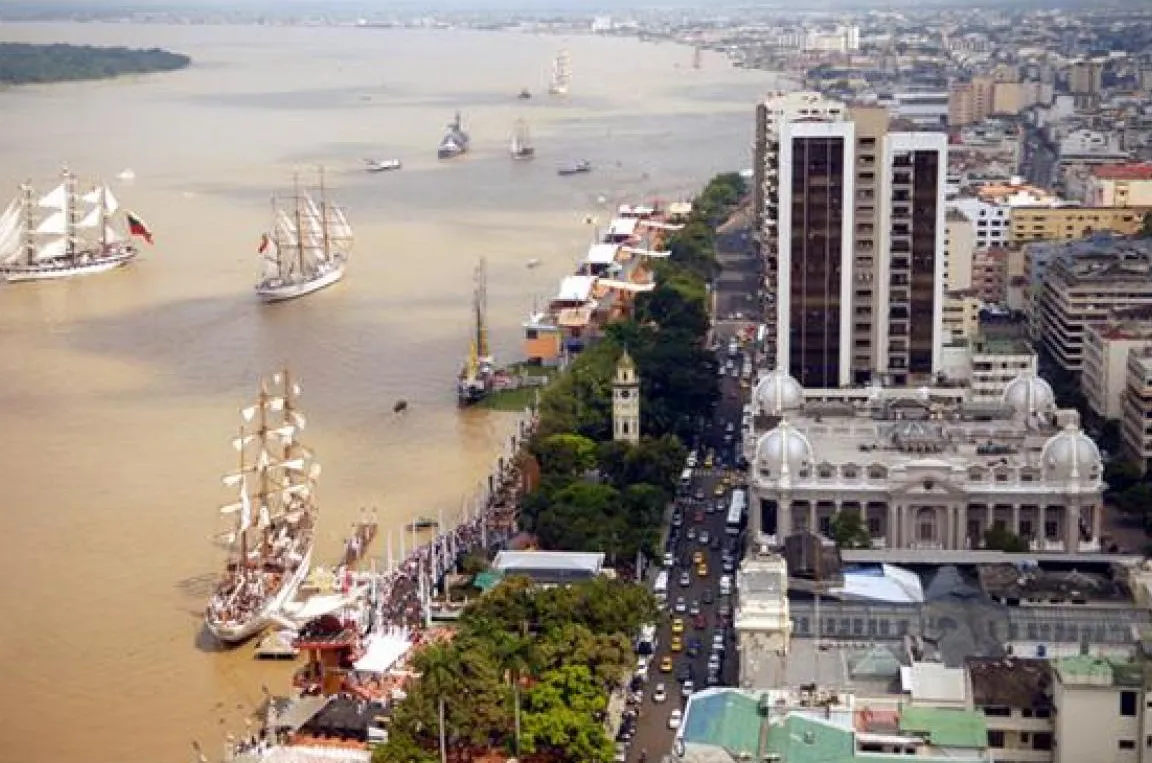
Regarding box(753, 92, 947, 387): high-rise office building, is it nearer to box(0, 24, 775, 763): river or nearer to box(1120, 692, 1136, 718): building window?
box(0, 24, 775, 763): river

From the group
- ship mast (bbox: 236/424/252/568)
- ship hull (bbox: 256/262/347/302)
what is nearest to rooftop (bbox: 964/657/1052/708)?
ship mast (bbox: 236/424/252/568)

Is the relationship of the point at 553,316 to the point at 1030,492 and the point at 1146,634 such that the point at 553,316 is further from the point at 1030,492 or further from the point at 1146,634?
the point at 1146,634

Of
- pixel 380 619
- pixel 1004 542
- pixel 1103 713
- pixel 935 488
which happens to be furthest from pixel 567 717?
pixel 935 488

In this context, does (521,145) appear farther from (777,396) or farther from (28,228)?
(777,396)

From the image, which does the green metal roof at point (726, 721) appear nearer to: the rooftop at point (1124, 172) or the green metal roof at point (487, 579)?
the green metal roof at point (487, 579)

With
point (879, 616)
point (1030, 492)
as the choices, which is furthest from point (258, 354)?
point (879, 616)
